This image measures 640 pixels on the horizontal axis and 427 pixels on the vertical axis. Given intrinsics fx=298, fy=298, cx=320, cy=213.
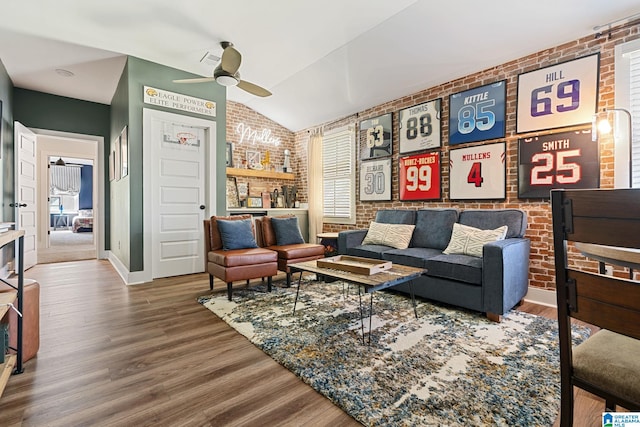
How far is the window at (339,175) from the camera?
539 centimetres

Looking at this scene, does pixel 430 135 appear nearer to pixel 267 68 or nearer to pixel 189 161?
pixel 267 68

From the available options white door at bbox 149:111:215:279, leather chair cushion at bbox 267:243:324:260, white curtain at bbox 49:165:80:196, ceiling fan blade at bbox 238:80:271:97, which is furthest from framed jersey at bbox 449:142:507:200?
white curtain at bbox 49:165:80:196

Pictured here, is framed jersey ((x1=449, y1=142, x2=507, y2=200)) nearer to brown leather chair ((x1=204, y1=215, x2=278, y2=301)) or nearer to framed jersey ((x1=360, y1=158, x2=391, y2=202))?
framed jersey ((x1=360, y1=158, x2=391, y2=202))

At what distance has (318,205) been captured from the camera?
607 cm

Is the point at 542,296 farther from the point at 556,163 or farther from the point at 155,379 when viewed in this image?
the point at 155,379

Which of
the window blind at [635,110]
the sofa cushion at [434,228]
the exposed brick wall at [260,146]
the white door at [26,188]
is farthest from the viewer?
the exposed brick wall at [260,146]

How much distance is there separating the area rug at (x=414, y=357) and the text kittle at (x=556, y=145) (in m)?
1.73

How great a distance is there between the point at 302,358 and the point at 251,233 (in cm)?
206

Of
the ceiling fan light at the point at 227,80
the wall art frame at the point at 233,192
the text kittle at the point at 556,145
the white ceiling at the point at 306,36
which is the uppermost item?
the white ceiling at the point at 306,36

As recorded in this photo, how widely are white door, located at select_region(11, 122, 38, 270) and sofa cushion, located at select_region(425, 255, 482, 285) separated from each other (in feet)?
18.1

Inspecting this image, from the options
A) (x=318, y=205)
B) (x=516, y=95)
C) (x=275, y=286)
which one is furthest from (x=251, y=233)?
(x=516, y=95)

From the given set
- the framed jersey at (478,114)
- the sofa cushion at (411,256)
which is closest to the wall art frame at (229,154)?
the sofa cushion at (411,256)

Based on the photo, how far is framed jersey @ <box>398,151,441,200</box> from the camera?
4.09 m

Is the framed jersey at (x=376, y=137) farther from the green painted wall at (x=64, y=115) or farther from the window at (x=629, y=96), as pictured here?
the green painted wall at (x=64, y=115)
